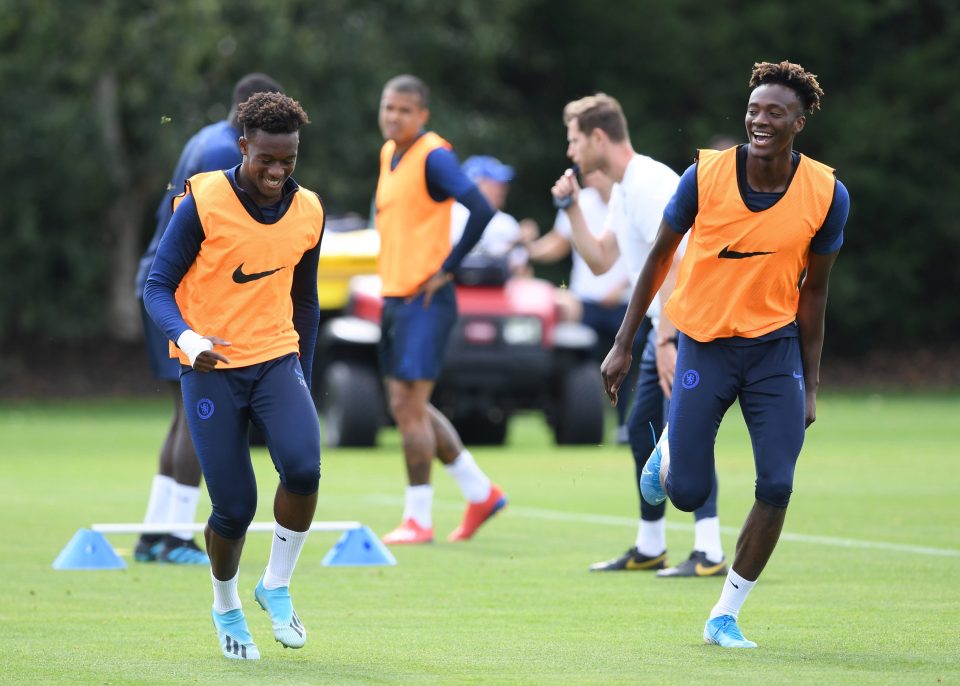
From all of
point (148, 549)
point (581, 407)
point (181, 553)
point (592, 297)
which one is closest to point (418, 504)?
point (181, 553)

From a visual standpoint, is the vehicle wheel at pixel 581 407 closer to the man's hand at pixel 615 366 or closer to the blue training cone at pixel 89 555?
the blue training cone at pixel 89 555

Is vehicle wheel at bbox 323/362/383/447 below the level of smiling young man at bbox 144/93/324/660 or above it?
below

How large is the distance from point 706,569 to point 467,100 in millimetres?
28030

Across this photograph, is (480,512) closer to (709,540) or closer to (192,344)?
(709,540)

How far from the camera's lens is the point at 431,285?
11.0 metres

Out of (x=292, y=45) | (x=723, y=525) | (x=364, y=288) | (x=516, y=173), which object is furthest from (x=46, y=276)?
(x=723, y=525)

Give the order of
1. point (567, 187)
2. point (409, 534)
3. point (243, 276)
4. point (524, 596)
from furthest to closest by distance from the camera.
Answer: point (409, 534), point (567, 187), point (524, 596), point (243, 276)

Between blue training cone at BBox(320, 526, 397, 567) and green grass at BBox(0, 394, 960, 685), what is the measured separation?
128mm

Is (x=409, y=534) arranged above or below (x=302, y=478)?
below

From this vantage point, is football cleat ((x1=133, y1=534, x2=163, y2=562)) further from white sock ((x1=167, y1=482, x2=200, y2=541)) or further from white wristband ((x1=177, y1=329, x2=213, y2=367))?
white wristband ((x1=177, y1=329, x2=213, y2=367))

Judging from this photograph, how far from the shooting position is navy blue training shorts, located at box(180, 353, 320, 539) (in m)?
6.64

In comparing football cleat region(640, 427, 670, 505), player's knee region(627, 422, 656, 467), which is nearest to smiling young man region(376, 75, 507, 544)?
player's knee region(627, 422, 656, 467)

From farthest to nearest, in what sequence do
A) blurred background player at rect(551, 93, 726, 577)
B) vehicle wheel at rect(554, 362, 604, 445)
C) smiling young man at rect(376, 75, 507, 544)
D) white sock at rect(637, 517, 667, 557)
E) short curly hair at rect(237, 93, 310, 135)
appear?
vehicle wheel at rect(554, 362, 604, 445)
smiling young man at rect(376, 75, 507, 544)
white sock at rect(637, 517, 667, 557)
blurred background player at rect(551, 93, 726, 577)
short curly hair at rect(237, 93, 310, 135)

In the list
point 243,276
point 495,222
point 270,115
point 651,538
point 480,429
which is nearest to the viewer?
point 270,115
